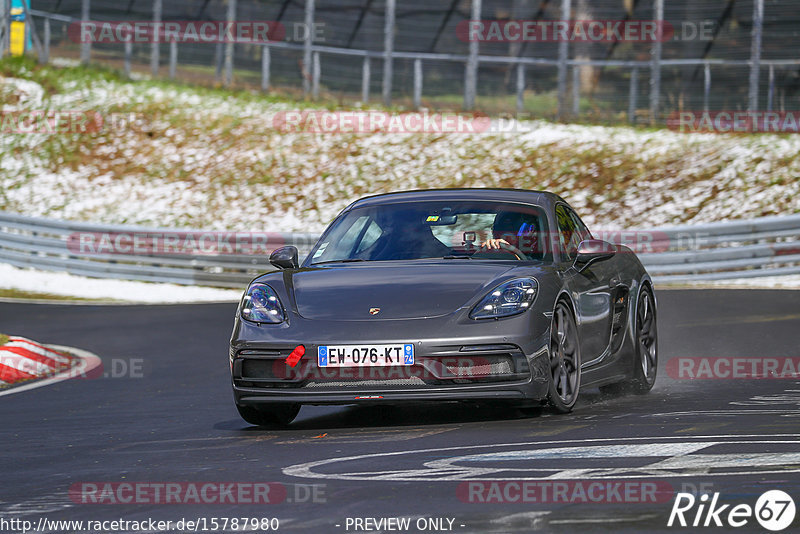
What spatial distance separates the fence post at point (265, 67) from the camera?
34.3 meters

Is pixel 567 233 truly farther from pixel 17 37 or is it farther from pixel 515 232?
pixel 17 37

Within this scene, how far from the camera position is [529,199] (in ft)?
30.7

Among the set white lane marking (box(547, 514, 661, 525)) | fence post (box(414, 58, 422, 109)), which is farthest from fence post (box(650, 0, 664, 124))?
white lane marking (box(547, 514, 661, 525))

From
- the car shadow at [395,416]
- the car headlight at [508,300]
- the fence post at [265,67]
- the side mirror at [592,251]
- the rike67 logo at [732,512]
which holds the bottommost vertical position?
the car shadow at [395,416]

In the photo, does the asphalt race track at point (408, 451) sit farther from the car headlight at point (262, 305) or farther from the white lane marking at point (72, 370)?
the car headlight at point (262, 305)

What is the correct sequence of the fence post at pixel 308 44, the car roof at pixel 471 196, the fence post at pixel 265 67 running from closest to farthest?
1. the car roof at pixel 471 196
2. the fence post at pixel 308 44
3. the fence post at pixel 265 67

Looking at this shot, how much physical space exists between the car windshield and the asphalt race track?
1.01 meters

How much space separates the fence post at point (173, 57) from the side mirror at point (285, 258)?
27070mm

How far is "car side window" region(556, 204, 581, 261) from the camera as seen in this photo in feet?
30.1

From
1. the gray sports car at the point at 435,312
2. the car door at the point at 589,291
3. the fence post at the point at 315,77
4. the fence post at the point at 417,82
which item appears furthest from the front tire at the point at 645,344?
the fence post at the point at 315,77

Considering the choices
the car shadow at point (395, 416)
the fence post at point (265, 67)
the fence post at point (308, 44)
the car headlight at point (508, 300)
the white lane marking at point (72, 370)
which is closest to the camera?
the car headlight at point (508, 300)

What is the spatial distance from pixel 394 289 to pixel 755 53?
21108 millimetres

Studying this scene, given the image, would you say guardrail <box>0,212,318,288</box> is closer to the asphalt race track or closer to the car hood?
the asphalt race track

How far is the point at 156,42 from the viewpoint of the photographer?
3578 cm
